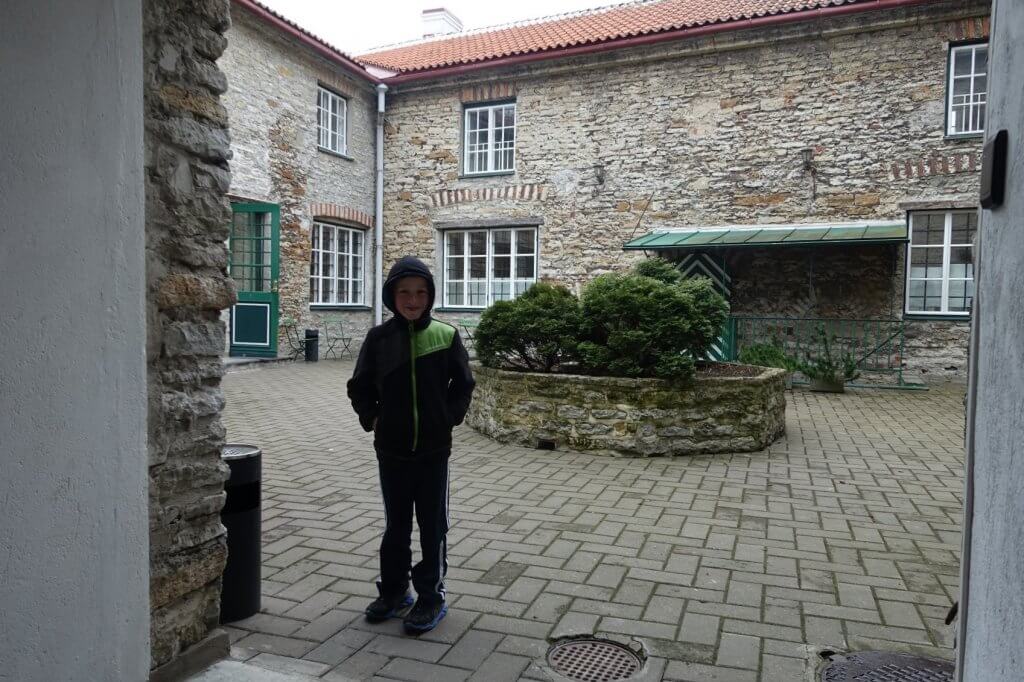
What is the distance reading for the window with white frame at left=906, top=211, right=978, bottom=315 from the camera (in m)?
Result: 12.6

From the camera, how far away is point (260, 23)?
13.7 meters

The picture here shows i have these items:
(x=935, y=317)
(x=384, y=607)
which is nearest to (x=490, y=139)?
(x=935, y=317)

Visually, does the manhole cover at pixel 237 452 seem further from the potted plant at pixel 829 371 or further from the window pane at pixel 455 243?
the window pane at pixel 455 243

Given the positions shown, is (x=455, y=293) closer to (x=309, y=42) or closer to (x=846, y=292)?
(x=309, y=42)

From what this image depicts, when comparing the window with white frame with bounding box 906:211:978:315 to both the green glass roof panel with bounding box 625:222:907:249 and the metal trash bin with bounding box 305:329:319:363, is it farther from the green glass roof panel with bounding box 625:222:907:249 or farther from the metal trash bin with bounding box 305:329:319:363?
the metal trash bin with bounding box 305:329:319:363

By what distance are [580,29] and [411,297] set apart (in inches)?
610

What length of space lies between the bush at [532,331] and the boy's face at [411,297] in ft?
13.3

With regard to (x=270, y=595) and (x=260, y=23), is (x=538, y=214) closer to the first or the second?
(x=260, y=23)

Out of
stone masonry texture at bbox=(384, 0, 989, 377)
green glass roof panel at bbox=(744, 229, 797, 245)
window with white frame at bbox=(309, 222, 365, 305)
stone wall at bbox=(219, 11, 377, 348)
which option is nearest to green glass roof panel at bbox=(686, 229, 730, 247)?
stone masonry texture at bbox=(384, 0, 989, 377)

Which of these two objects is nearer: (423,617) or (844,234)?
(423,617)

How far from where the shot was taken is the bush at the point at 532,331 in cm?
730

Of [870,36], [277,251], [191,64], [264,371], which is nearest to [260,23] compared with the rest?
→ [277,251]

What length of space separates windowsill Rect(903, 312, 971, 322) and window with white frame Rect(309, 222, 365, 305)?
11280 mm

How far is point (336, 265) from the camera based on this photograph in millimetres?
16234
